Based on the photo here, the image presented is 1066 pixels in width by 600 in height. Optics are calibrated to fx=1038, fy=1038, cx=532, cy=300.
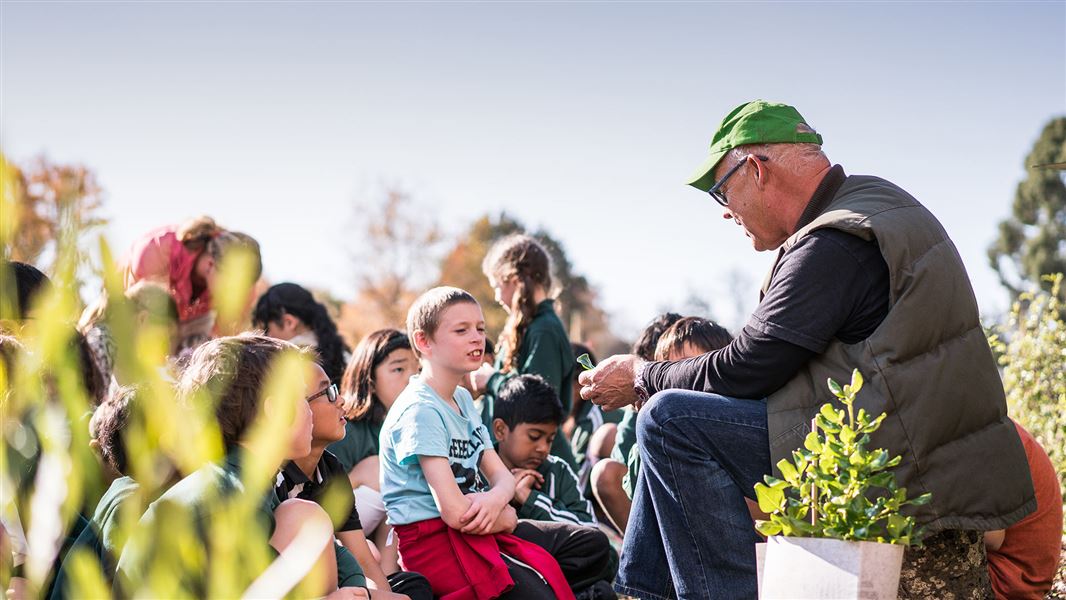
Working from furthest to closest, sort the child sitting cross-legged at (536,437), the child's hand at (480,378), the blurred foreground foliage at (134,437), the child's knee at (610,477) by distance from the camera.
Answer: the child's hand at (480,378) < the child's knee at (610,477) < the child sitting cross-legged at (536,437) < the blurred foreground foliage at (134,437)

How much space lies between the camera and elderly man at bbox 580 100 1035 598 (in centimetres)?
311

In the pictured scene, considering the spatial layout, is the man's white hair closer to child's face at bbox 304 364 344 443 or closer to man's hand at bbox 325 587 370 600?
child's face at bbox 304 364 344 443

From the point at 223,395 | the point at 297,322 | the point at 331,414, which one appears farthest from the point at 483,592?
the point at 297,322

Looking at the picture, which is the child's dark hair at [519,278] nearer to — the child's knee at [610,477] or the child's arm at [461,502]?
the child's knee at [610,477]

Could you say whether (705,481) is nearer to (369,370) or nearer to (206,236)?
(369,370)

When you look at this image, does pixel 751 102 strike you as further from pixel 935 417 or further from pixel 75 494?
pixel 75 494

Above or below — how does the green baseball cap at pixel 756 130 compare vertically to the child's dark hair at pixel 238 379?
above

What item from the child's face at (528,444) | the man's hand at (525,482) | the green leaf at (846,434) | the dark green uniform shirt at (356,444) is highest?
the green leaf at (846,434)

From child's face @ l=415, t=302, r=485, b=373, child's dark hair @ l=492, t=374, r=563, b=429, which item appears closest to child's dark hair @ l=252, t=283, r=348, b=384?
child's dark hair @ l=492, t=374, r=563, b=429

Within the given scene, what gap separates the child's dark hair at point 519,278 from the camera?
6332 mm

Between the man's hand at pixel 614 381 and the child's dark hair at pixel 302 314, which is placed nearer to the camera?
the man's hand at pixel 614 381

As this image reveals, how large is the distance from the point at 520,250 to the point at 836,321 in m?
3.40

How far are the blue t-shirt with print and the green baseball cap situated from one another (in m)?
1.46

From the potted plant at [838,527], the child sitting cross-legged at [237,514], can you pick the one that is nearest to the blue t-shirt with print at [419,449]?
the child sitting cross-legged at [237,514]
